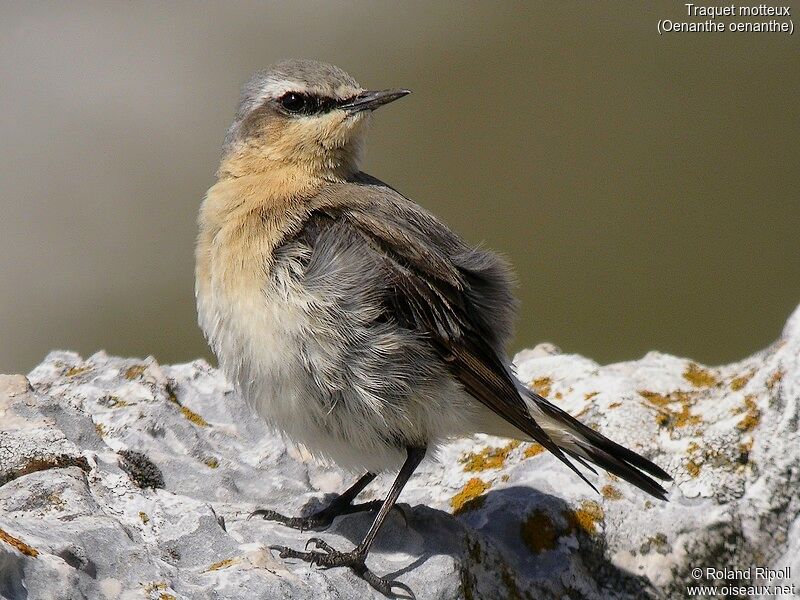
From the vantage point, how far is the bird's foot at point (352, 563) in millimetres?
5402

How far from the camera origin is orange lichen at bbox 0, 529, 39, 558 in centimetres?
432

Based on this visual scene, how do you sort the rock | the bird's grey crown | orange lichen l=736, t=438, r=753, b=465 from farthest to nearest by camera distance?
the bird's grey crown, orange lichen l=736, t=438, r=753, b=465, the rock

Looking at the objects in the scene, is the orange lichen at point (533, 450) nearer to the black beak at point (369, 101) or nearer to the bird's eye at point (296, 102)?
the black beak at point (369, 101)

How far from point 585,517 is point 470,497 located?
70 centimetres

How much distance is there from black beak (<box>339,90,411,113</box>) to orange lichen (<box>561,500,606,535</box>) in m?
2.63

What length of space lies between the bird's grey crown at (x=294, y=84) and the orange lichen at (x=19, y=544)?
3307 mm

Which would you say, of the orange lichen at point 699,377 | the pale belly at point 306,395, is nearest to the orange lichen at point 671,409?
the orange lichen at point 699,377

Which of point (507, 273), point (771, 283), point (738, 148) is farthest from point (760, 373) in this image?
point (738, 148)

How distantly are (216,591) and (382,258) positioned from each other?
198 cm

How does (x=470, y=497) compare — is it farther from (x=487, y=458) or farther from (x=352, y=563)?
(x=352, y=563)

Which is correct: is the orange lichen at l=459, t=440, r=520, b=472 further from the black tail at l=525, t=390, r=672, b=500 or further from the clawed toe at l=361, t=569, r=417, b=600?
the clawed toe at l=361, t=569, r=417, b=600

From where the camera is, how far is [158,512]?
218 inches

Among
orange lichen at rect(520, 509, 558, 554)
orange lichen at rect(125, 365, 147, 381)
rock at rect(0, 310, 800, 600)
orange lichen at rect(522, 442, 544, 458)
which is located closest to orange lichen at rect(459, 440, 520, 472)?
rock at rect(0, 310, 800, 600)

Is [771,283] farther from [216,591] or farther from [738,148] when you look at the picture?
[216,591]
